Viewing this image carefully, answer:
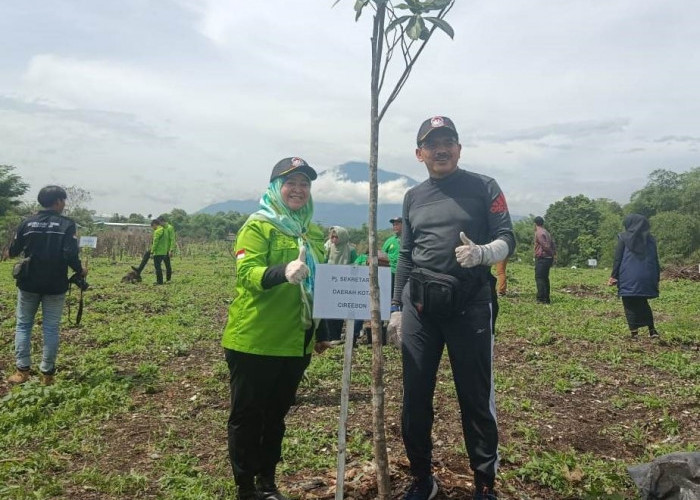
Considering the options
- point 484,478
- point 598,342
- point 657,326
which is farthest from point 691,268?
point 484,478

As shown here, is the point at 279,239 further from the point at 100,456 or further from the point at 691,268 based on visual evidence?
the point at 691,268

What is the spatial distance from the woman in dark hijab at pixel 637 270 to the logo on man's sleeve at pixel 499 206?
5.77 metres

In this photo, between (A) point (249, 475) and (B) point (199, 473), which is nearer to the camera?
(A) point (249, 475)

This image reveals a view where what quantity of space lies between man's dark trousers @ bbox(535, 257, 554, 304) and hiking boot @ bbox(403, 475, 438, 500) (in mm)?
9898

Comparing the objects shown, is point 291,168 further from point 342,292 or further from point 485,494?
point 485,494

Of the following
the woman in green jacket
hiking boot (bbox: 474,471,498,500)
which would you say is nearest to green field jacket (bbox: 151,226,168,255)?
the woman in green jacket

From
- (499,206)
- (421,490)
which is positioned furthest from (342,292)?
(421,490)

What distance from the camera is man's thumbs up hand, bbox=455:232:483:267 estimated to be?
→ 8.63 feet

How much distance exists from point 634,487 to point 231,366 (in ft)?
8.64

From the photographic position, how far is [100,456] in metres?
3.99

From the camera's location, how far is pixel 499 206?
2922mm

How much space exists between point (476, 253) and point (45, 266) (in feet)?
14.8

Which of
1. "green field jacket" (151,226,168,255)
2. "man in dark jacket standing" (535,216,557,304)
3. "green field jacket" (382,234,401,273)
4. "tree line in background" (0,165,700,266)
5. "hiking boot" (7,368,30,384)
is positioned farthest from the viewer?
"tree line in background" (0,165,700,266)

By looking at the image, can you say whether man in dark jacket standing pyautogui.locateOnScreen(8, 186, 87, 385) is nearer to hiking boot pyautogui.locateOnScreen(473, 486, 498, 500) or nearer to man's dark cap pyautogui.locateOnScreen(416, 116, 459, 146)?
man's dark cap pyautogui.locateOnScreen(416, 116, 459, 146)
